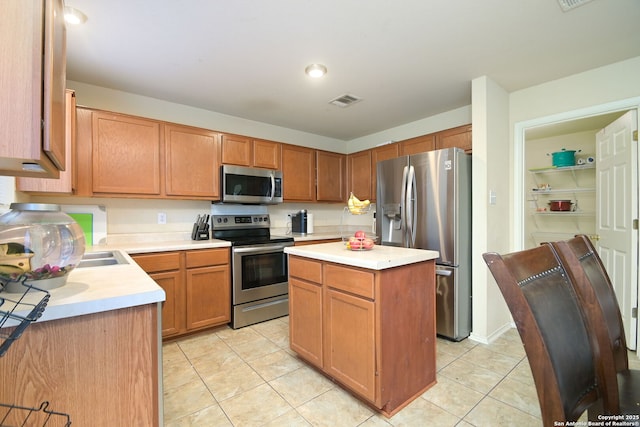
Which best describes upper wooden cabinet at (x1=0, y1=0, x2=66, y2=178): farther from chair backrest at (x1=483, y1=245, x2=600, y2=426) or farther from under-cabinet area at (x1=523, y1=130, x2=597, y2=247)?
under-cabinet area at (x1=523, y1=130, x2=597, y2=247)

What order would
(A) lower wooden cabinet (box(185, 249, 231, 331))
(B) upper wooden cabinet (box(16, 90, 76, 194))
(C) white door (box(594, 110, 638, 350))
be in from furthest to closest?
(A) lower wooden cabinet (box(185, 249, 231, 331)) < (C) white door (box(594, 110, 638, 350)) < (B) upper wooden cabinet (box(16, 90, 76, 194))

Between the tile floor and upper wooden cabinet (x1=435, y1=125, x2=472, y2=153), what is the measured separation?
1.89 meters

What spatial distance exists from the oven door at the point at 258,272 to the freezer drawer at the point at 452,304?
161 centimetres

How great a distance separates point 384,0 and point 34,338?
2106 mm

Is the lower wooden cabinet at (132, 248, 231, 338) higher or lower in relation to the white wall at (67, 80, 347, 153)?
lower

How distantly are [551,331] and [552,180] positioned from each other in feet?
12.8

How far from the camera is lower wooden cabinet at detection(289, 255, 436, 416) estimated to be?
159 cm

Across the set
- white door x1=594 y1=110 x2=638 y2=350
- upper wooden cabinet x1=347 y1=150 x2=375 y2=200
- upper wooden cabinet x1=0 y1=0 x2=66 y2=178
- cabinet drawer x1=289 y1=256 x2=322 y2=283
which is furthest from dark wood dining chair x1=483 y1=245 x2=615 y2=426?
upper wooden cabinet x1=347 y1=150 x2=375 y2=200

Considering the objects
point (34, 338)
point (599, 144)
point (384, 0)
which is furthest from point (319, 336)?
point (599, 144)

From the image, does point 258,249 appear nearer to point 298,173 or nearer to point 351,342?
point 298,173

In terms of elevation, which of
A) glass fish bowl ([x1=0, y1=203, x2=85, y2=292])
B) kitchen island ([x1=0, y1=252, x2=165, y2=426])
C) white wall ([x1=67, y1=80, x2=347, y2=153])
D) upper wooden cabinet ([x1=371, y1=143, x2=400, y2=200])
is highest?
white wall ([x1=67, y1=80, x2=347, y2=153])

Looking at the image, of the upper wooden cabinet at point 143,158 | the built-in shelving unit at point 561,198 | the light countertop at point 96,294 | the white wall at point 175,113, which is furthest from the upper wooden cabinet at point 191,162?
the built-in shelving unit at point 561,198

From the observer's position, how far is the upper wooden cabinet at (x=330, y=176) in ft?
13.1

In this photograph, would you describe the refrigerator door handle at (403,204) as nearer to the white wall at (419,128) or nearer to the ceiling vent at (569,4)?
the white wall at (419,128)
